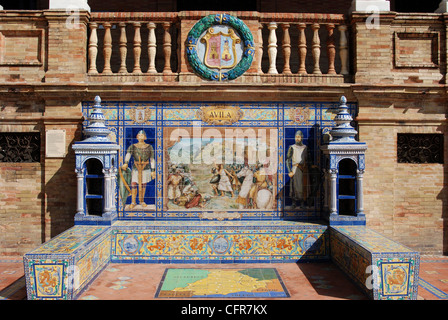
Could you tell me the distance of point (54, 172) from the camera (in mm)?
9680

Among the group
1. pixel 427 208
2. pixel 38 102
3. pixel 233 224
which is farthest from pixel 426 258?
pixel 38 102

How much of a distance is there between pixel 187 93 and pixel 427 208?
5.67m

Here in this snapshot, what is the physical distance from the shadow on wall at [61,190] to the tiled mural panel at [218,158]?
3.08 ft

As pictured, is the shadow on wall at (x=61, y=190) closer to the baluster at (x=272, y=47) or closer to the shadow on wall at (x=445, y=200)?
the baluster at (x=272, y=47)

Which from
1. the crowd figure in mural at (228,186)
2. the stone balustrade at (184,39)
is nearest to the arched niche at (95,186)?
the crowd figure in mural at (228,186)

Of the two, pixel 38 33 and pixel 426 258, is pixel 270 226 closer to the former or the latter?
pixel 426 258

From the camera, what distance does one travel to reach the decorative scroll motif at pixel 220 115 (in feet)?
32.2

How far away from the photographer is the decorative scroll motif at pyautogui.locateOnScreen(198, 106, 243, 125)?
980 cm

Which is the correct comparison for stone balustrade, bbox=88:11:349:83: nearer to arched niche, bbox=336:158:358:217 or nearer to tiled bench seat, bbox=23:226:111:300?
arched niche, bbox=336:158:358:217

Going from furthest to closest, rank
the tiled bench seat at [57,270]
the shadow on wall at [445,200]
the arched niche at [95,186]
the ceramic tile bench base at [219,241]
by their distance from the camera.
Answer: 1. the shadow on wall at [445,200]
2. the arched niche at [95,186]
3. the ceramic tile bench base at [219,241]
4. the tiled bench seat at [57,270]

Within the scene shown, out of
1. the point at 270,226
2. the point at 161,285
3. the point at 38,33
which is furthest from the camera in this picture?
the point at 38,33

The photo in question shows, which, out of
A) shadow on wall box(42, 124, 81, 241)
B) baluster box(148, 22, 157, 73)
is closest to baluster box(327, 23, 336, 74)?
baluster box(148, 22, 157, 73)

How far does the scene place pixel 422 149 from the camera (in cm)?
1005

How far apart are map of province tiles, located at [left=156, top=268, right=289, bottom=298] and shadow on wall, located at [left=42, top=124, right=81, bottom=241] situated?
2656 mm
